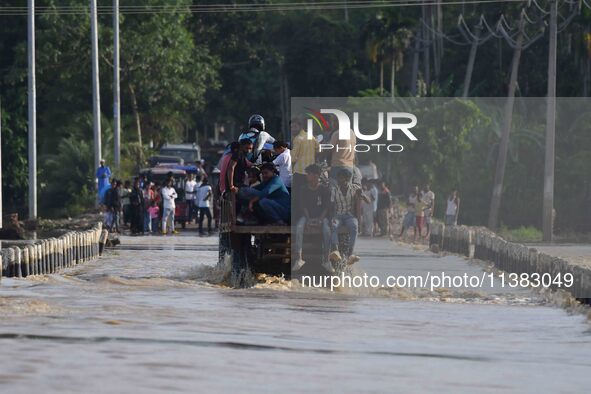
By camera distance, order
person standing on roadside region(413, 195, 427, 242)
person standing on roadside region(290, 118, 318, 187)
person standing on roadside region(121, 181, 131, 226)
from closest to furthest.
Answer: person standing on roadside region(290, 118, 318, 187), person standing on roadside region(413, 195, 427, 242), person standing on roadside region(121, 181, 131, 226)

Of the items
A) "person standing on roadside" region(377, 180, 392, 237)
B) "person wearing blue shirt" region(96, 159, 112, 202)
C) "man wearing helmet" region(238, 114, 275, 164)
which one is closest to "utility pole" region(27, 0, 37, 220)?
"person wearing blue shirt" region(96, 159, 112, 202)

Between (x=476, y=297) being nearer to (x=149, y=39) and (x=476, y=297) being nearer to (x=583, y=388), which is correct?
(x=583, y=388)

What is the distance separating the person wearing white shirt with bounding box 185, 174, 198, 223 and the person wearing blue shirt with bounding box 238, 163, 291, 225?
2347cm

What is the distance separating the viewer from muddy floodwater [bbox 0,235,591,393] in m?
13.0

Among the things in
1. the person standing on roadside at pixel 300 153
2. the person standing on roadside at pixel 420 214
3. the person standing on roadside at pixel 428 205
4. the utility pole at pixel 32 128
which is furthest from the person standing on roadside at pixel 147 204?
the person standing on roadside at pixel 300 153

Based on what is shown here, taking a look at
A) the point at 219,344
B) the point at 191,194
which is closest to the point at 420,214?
the point at 191,194

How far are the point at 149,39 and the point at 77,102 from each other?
3866 millimetres

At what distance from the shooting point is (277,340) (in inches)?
601

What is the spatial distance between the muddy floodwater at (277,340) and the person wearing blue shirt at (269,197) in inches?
39.0

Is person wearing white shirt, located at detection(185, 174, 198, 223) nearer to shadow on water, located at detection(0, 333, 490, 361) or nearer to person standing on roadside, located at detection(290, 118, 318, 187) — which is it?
person standing on roadside, located at detection(290, 118, 318, 187)

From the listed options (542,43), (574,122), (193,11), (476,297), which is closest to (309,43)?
(193,11)

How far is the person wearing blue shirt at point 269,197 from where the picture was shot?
72.3 feet

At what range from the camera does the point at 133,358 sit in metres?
13.6

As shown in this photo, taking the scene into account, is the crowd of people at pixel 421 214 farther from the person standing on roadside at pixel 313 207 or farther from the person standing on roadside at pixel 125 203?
the person standing on roadside at pixel 313 207
